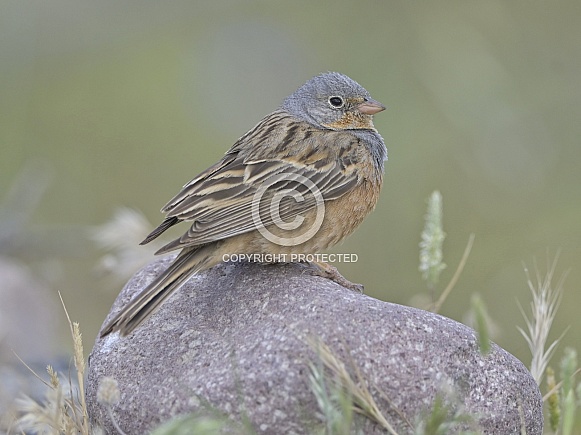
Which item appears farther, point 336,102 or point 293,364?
point 336,102

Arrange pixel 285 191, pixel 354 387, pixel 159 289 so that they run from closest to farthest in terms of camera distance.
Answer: pixel 354 387 < pixel 159 289 < pixel 285 191

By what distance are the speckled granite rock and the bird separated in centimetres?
25

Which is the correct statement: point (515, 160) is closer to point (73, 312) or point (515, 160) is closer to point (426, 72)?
point (426, 72)

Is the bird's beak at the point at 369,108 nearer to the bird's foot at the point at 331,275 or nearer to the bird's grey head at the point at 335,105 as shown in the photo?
the bird's grey head at the point at 335,105

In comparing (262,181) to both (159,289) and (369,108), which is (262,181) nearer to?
(159,289)

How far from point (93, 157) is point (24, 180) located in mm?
2267

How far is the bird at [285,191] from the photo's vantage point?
17.8 feet

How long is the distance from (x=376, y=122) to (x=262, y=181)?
6404mm

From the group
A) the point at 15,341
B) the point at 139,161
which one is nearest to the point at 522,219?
the point at 139,161

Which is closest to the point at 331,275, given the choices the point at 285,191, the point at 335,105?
the point at 285,191

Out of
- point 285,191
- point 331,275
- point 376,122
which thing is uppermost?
point 285,191

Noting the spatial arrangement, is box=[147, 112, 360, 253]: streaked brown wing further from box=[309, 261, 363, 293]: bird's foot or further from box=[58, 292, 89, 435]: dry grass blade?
box=[58, 292, 89, 435]: dry grass blade

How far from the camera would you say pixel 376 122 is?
39.5ft

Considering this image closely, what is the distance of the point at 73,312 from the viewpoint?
10156 millimetres
